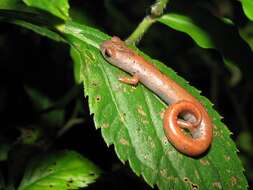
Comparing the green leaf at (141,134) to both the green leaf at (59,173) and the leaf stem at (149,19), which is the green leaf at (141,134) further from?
the green leaf at (59,173)

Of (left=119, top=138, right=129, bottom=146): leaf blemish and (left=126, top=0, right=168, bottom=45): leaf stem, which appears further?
(left=126, top=0, right=168, bottom=45): leaf stem

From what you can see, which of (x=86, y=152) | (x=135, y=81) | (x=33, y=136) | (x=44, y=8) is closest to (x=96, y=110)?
(x=135, y=81)

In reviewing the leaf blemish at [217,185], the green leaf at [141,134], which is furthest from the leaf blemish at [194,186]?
the leaf blemish at [217,185]

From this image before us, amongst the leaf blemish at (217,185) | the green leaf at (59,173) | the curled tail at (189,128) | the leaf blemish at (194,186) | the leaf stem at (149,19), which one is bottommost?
the green leaf at (59,173)

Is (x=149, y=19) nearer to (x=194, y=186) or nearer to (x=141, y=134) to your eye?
(x=141, y=134)

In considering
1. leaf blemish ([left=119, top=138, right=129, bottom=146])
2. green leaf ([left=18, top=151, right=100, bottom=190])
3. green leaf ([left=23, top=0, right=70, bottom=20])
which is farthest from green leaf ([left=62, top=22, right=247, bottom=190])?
green leaf ([left=23, top=0, right=70, bottom=20])

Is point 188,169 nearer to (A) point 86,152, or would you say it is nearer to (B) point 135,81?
(B) point 135,81

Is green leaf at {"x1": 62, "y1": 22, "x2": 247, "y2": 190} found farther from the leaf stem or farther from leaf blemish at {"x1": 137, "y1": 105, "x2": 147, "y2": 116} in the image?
the leaf stem
